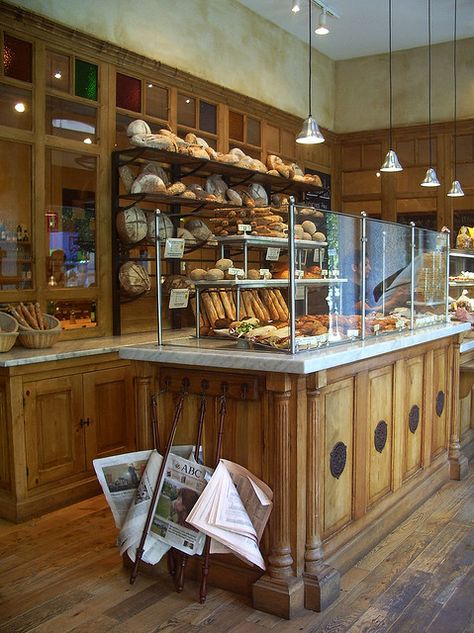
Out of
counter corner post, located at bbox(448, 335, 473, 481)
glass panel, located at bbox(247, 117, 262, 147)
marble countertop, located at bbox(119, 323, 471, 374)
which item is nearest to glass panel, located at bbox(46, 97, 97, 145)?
marble countertop, located at bbox(119, 323, 471, 374)

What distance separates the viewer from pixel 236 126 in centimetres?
682

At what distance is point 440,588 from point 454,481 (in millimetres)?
1728

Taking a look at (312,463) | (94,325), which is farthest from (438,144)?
(312,463)

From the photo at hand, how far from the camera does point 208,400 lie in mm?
3066

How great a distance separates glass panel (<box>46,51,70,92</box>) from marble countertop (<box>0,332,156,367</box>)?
1832 millimetres

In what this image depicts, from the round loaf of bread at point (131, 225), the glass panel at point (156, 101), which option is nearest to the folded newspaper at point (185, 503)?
the round loaf of bread at point (131, 225)

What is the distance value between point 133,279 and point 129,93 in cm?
157

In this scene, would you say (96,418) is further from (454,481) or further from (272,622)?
(454,481)

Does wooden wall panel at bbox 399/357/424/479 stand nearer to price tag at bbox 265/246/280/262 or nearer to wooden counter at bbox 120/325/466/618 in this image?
wooden counter at bbox 120/325/466/618

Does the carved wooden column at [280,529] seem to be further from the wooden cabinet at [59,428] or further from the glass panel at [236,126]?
the glass panel at [236,126]

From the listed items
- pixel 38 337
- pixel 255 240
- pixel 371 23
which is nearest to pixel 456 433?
pixel 255 240

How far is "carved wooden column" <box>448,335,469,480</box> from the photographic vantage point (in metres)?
4.64

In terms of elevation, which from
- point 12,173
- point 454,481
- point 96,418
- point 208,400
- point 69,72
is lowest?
point 454,481

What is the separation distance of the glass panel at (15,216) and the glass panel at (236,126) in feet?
8.81
